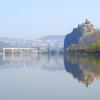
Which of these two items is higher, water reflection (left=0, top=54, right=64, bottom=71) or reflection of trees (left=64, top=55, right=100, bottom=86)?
reflection of trees (left=64, top=55, right=100, bottom=86)

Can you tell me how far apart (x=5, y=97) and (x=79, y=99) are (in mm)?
2771

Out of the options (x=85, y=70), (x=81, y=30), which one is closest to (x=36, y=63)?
(x=85, y=70)

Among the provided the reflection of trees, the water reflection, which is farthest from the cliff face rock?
the reflection of trees

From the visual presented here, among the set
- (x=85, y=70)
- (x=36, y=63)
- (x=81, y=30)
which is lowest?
(x=36, y=63)

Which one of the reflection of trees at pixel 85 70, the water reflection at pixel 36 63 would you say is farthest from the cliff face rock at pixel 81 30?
the reflection of trees at pixel 85 70

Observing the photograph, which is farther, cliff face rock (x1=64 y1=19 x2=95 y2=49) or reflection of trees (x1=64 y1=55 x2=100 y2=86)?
cliff face rock (x1=64 y1=19 x2=95 y2=49)

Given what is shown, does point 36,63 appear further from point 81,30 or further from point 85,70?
point 81,30

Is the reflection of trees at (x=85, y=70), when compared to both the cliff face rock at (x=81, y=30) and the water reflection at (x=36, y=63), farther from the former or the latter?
the cliff face rock at (x=81, y=30)

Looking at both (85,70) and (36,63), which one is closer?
(85,70)

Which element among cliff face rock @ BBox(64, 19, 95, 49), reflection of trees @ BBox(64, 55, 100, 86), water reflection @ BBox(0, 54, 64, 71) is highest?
cliff face rock @ BBox(64, 19, 95, 49)

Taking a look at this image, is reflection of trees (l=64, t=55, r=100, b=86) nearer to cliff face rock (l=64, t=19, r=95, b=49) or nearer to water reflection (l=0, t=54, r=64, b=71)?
water reflection (l=0, t=54, r=64, b=71)

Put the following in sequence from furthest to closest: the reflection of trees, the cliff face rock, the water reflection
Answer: the cliff face rock < the water reflection < the reflection of trees

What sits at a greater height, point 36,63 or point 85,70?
point 85,70

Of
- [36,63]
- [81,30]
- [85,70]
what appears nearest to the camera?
[85,70]
